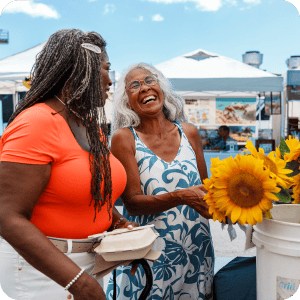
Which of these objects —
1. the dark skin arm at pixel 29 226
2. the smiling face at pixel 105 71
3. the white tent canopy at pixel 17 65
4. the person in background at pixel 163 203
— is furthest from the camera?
the white tent canopy at pixel 17 65

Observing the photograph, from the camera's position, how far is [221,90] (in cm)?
536

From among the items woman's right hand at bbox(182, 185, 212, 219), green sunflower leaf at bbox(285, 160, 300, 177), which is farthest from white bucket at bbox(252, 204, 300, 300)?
woman's right hand at bbox(182, 185, 212, 219)

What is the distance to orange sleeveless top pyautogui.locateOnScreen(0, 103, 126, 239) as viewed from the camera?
85cm

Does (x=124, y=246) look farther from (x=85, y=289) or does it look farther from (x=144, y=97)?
(x=144, y=97)

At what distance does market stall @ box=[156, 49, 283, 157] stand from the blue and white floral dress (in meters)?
3.91

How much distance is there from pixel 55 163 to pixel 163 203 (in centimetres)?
66

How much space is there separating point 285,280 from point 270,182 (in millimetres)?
314

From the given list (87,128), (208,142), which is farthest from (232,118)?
(87,128)

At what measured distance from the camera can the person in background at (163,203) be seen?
1496 mm

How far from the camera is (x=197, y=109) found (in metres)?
7.30

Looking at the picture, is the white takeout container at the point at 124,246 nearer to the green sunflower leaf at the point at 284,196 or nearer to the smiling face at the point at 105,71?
the green sunflower leaf at the point at 284,196

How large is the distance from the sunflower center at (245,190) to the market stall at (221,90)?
4.54m

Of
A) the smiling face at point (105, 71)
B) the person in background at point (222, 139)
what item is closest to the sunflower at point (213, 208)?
the smiling face at point (105, 71)

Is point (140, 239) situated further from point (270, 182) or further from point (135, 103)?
point (135, 103)
